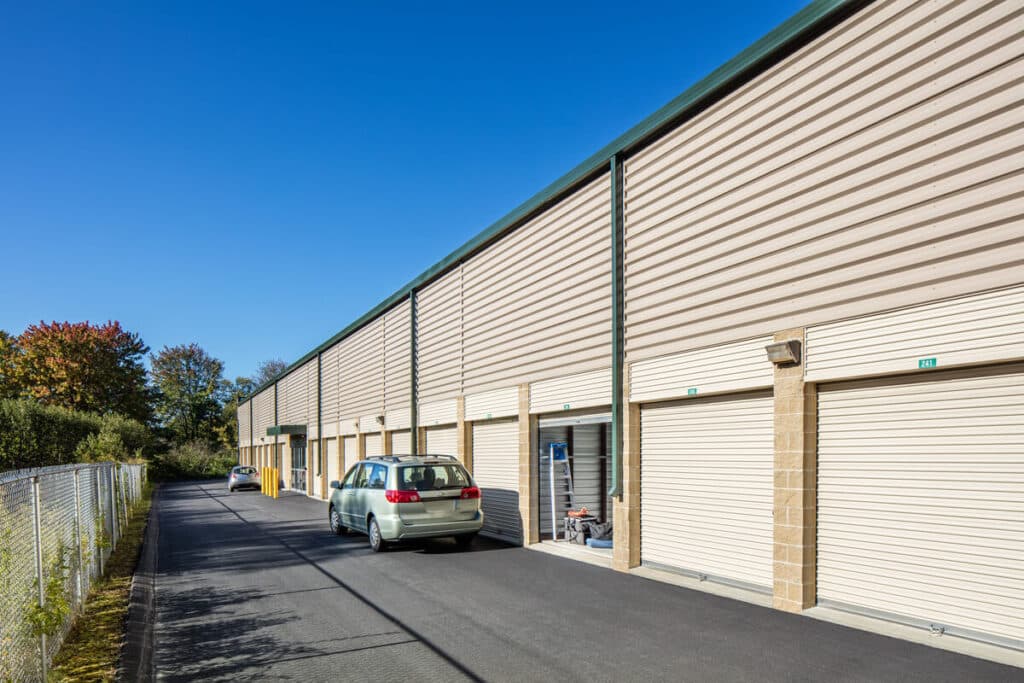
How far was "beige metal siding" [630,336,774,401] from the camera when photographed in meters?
8.66

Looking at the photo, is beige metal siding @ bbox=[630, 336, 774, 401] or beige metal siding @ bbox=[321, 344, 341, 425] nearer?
beige metal siding @ bbox=[630, 336, 774, 401]

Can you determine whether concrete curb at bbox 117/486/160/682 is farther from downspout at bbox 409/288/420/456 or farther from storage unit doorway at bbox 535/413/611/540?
downspout at bbox 409/288/420/456

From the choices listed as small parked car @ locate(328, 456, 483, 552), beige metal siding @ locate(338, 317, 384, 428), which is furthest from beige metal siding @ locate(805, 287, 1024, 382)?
beige metal siding @ locate(338, 317, 384, 428)

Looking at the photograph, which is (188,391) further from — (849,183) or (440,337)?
(849,183)

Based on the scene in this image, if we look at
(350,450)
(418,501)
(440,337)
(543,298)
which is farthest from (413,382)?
(350,450)

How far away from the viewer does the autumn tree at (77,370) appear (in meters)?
53.2

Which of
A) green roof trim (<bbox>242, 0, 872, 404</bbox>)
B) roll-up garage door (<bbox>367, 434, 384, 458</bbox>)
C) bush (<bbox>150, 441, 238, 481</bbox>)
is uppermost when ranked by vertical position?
green roof trim (<bbox>242, 0, 872, 404</bbox>)

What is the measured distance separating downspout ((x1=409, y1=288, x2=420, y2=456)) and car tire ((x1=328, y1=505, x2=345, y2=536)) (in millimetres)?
3781

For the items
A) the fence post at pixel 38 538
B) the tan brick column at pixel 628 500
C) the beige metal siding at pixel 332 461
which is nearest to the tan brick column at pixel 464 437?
the tan brick column at pixel 628 500

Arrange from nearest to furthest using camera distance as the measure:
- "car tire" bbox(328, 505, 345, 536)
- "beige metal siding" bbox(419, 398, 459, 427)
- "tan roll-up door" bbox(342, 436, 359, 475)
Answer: "car tire" bbox(328, 505, 345, 536), "beige metal siding" bbox(419, 398, 459, 427), "tan roll-up door" bbox(342, 436, 359, 475)

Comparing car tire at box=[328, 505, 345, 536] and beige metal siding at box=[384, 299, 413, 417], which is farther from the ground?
beige metal siding at box=[384, 299, 413, 417]

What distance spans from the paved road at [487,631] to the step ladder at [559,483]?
2110mm

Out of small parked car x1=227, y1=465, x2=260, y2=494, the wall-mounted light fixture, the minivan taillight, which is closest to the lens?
the wall-mounted light fixture

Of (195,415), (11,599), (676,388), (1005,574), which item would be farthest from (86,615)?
(195,415)
